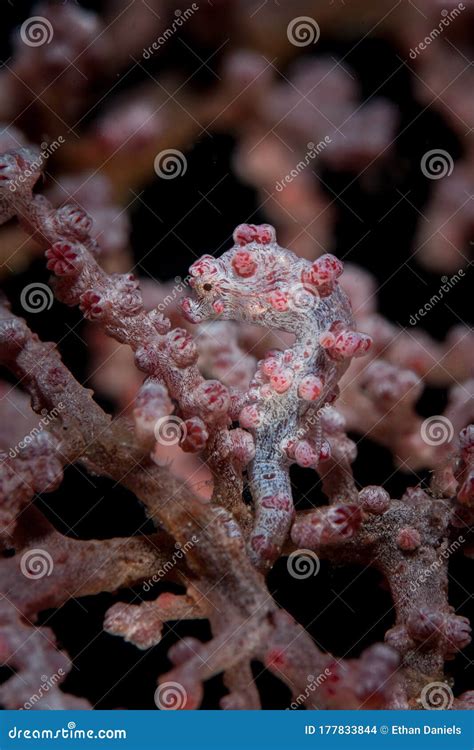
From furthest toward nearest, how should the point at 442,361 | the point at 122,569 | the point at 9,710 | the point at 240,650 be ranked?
the point at 442,361
the point at 122,569
the point at 9,710
the point at 240,650

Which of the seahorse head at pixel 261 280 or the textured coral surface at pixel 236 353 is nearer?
the textured coral surface at pixel 236 353

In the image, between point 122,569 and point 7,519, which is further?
point 122,569

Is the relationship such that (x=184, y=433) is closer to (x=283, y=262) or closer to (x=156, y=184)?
(x=283, y=262)

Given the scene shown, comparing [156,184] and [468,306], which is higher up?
[468,306]

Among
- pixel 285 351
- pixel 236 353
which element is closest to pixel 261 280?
pixel 285 351

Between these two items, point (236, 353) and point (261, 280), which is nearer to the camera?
point (261, 280)

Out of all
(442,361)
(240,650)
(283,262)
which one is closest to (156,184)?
(283,262)

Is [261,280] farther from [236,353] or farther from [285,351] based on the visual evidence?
[236,353]

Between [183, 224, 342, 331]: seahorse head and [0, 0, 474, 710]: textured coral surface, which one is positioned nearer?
[0, 0, 474, 710]: textured coral surface
